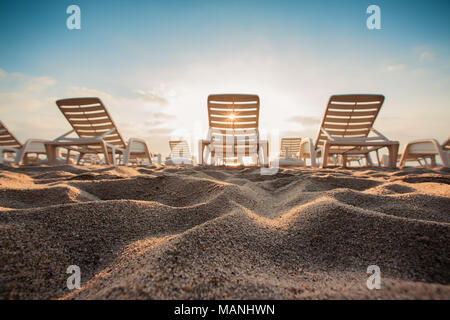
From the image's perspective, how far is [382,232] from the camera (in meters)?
0.77

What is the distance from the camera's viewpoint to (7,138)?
5.56 metres

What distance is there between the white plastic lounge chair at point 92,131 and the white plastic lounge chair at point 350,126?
5205mm

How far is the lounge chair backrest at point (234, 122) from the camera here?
6000 mm

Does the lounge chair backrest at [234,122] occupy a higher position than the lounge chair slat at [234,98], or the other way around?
the lounge chair slat at [234,98]

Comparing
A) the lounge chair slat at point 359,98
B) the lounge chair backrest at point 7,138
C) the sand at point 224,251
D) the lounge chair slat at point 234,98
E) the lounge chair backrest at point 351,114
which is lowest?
the sand at point 224,251

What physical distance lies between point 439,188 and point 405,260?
4.56 ft

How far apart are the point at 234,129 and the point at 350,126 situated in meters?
3.58

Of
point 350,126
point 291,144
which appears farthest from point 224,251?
point 291,144

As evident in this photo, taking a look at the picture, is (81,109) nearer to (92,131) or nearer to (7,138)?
(92,131)

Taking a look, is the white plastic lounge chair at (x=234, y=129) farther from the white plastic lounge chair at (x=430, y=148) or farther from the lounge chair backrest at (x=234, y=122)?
the white plastic lounge chair at (x=430, y=148)

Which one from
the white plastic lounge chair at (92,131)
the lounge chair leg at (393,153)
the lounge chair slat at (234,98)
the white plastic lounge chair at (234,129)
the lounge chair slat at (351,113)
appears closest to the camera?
the lounge chair leg at (393,153)

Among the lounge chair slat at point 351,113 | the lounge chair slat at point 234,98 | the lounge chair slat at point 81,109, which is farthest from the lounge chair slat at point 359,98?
the lounge chair slat at point 81,109
